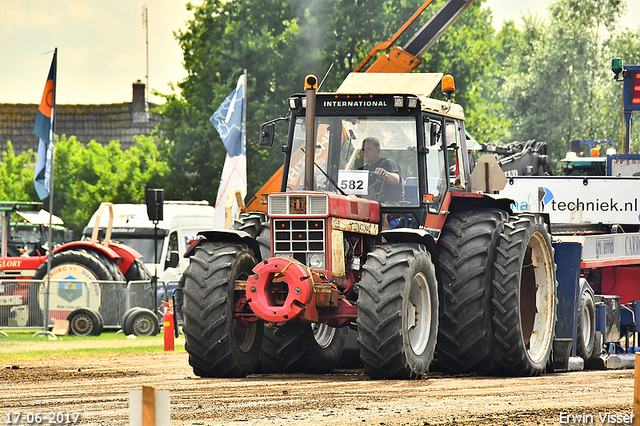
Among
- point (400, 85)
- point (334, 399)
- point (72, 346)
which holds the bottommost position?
point (72, 346)

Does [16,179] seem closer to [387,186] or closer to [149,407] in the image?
[387,186]

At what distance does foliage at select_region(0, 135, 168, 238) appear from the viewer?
50.3 metres

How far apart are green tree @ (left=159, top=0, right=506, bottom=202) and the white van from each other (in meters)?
6.71

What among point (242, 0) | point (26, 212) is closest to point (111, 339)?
point (26, 212)

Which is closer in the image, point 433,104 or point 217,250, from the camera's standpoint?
point 217,250

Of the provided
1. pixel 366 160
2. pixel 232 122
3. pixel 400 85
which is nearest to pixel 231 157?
pixel 232 122

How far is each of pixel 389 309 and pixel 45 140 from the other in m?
13.3

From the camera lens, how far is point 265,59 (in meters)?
37.6

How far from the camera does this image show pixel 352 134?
1138 centimetres

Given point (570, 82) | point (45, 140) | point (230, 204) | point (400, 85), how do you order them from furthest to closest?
point (570, 82), point (230, 204), point (45, 140), point (400, 85)

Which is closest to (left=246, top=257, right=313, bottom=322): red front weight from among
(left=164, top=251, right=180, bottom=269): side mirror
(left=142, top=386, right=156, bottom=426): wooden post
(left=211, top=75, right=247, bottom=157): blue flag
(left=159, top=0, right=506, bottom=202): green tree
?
(left=142, top=386, right=156, bottom=426): wooden post

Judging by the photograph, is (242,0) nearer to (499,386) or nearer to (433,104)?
(433,104)

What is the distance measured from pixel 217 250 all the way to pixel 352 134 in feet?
6.47

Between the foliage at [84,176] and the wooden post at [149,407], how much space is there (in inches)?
1723
